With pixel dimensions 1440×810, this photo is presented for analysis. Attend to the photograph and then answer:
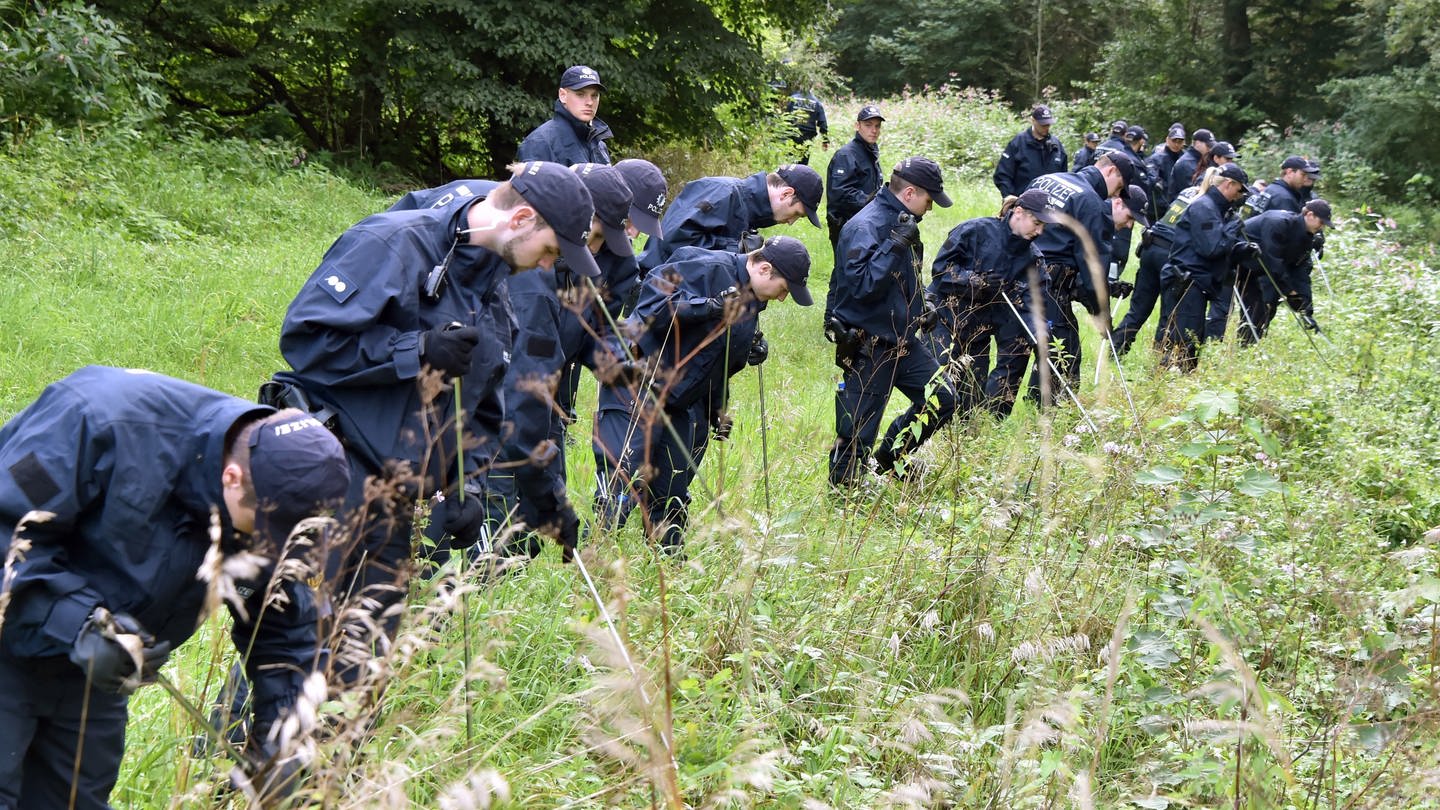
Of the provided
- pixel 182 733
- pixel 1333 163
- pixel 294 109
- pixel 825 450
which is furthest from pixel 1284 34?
pixel 182 733

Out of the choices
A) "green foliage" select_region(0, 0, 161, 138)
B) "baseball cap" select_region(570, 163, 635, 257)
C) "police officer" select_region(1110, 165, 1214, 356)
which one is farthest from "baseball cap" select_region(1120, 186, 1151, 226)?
"green foliage" select_region(0, 0, 161, 138)

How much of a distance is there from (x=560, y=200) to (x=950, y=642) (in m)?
1.95

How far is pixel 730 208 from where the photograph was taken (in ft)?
22.1

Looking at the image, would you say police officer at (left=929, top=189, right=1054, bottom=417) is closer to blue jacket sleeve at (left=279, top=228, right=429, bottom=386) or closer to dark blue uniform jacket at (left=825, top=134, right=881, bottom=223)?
dark blue uniform jacket at (left=825, top=134, right=881, bottom=223)

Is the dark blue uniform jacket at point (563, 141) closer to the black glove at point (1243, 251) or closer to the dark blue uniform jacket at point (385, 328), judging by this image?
the dark blue uniform jacket at point (385, 328)

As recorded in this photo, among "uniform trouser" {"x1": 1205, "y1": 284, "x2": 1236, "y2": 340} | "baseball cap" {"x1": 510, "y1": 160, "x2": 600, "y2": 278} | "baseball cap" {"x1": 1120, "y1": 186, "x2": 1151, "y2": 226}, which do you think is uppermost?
"baseball cap" {"x1": 510, "y1": 160, "x2": 600, "y2": 278}

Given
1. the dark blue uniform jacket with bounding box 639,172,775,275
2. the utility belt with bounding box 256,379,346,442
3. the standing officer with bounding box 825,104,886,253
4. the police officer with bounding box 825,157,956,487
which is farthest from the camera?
the standing officer with bounding box 825,104,886,253

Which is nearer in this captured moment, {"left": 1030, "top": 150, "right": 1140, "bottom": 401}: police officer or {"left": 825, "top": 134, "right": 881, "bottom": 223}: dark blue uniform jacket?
{"left": 1030, "top": 150, "right": 1140, "bottom": 401}: police officer

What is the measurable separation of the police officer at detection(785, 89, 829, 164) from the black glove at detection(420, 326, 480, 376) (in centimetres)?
1464

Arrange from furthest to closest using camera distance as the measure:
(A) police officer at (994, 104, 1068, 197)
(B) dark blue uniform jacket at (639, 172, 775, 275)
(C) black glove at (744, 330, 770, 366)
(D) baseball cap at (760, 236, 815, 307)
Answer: (A) police officer at (994, 104, 1068, 197), (B) dark blue uniform jacket at (639, 172, 775, 275), (C) black glove at (744, 330, 770, 366), (D) baseball cap at (760, 236, 815, 307)

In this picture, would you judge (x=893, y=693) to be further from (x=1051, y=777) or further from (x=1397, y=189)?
(x=1397, y=189)

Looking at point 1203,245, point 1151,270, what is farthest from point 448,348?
point 1151,270

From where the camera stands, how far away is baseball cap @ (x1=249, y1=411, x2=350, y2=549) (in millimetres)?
2543

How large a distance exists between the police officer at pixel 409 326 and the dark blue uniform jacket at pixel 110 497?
0.67m
